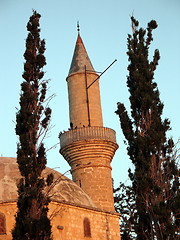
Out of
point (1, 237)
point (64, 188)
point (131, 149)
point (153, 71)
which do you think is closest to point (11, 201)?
point (1, 237)

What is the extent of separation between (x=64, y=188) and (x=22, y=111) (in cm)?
492

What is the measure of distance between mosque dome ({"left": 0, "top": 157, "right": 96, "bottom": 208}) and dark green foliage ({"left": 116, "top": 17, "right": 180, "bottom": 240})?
271 cm

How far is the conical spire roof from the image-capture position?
20828 mm

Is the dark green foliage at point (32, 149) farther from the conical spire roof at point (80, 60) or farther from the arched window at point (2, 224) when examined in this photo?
the conical spire roof at point (80, 60)

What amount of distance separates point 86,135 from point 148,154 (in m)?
5.05

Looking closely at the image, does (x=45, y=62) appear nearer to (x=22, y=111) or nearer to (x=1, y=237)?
(x=22, y=111)

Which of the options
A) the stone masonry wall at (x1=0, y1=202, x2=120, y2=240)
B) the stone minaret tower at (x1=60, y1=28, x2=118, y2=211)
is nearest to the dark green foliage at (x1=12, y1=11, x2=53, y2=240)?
the stone masonry wall at (x1=0, y1=202, x2=120, y2=240)

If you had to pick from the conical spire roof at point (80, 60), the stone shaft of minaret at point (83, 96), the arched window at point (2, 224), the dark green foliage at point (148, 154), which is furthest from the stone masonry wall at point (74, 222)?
the conical spire roof at point (80, 60)

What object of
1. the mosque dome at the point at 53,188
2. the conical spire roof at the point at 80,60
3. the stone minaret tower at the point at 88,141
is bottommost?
the mosque dome at the point at 53,188

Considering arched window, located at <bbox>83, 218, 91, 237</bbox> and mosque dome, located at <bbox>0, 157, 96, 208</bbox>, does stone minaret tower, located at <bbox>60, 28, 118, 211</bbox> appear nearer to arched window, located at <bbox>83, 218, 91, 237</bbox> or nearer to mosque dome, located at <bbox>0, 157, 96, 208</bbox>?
mosque dome, located at <bbox>0, 157, 96, 208</bbox>

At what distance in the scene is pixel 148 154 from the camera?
48.2ft

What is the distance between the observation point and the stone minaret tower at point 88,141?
19.0m

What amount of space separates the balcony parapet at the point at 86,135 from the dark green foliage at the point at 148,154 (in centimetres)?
380

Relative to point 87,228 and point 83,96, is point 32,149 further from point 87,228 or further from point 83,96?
point 83,96
